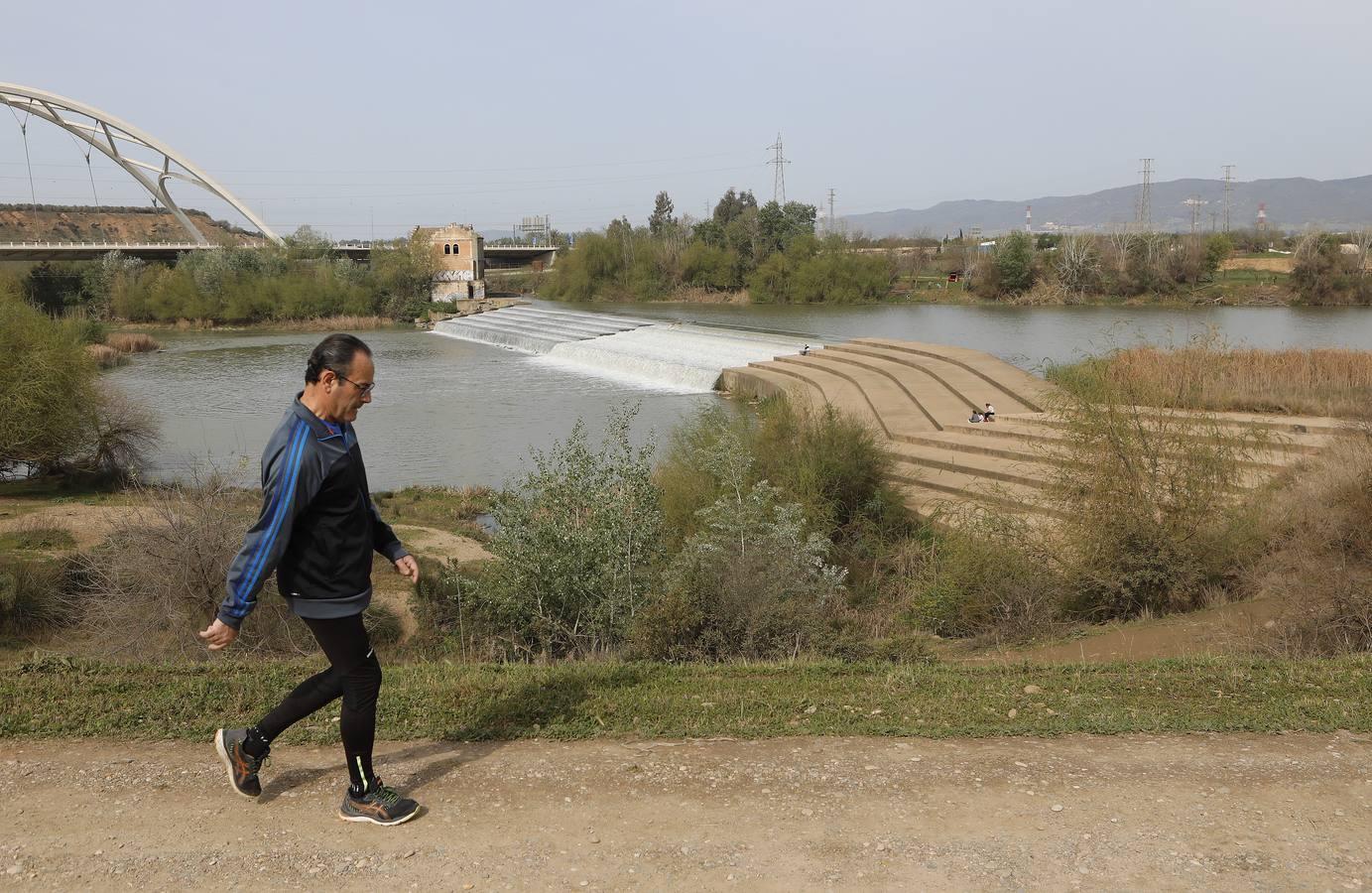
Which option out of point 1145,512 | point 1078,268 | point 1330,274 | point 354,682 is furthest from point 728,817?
point 1078,268

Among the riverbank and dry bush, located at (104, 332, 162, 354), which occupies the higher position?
the riverbank

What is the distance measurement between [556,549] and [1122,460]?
4.93 meters

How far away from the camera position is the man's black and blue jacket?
136 inches

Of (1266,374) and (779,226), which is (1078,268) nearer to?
(779,226)

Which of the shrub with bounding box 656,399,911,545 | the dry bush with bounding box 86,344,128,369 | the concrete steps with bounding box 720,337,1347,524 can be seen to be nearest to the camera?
the concrete steps with bounding box 720,337,1347,524

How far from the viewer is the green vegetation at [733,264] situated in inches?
2400

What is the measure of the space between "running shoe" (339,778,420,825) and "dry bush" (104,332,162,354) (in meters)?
45.8

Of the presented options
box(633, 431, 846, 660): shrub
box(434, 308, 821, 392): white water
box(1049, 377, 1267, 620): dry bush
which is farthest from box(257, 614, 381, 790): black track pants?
box(434, 308, 821, 392): white water

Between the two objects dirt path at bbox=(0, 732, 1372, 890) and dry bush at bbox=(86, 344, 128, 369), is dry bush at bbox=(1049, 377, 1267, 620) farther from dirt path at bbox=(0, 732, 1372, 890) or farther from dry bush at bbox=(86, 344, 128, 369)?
dry bush at bbox=(86, 344, 128, 369)

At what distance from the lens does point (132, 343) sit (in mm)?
44875

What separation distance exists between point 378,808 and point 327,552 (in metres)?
0.94

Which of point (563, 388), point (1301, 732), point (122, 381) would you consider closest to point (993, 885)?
point (1301, 732)

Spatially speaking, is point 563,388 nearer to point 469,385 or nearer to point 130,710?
point 469,385

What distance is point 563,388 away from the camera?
3192cm
